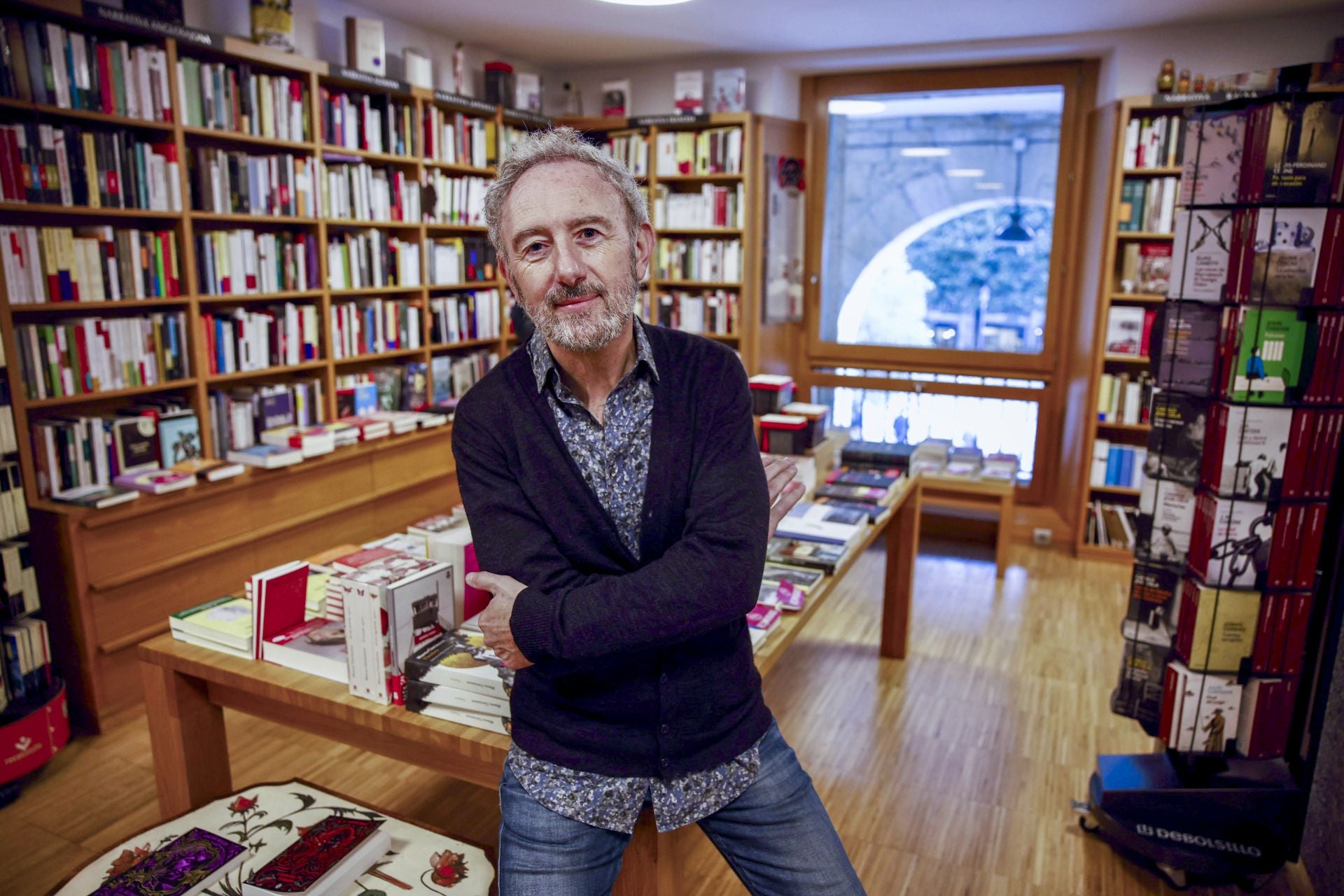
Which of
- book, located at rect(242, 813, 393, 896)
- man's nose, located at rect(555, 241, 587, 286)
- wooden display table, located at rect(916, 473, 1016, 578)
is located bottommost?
wooden display table, located at rect(916, 473, 1016, 578)

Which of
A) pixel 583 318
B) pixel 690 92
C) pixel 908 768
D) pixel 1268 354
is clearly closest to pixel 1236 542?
pixel 1268 354

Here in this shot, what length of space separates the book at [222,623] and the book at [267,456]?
164 centimetres

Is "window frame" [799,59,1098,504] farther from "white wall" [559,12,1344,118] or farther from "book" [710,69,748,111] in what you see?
"book" [710,69,748,111]

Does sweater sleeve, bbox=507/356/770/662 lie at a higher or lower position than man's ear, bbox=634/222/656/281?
lower

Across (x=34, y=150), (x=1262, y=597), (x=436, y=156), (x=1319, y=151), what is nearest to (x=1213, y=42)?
(x=1319, y=151)

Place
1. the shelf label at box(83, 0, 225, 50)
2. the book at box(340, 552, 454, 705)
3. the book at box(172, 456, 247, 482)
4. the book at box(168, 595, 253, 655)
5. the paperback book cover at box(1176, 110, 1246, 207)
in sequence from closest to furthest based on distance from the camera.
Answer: the book at box(340, 552, 454, 705) < the book at box(168, 595, 253, 655) < the paperback book cover at box(1176, 110, 1246, 207) < the shelf label at box(83, 0, 225, 50) < the book at box(172, 456, 247, 482)

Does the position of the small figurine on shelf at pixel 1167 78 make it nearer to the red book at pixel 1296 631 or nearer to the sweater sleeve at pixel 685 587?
the red book at pixel 1296 631

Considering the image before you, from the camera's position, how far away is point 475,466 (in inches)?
52.4

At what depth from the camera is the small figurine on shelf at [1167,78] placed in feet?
13.4

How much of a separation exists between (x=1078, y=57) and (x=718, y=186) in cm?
204

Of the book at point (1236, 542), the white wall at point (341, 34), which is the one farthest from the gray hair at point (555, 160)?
the white wall at point (341, 34)

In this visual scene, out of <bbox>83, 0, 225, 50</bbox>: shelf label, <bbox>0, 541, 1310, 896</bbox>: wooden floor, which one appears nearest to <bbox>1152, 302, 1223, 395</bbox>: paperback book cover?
<bbox>0, 541, 1310, 896</bbox>: wooden floor

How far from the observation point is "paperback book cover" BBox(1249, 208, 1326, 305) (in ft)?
6.09

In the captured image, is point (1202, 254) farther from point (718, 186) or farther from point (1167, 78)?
point (718, 186)
